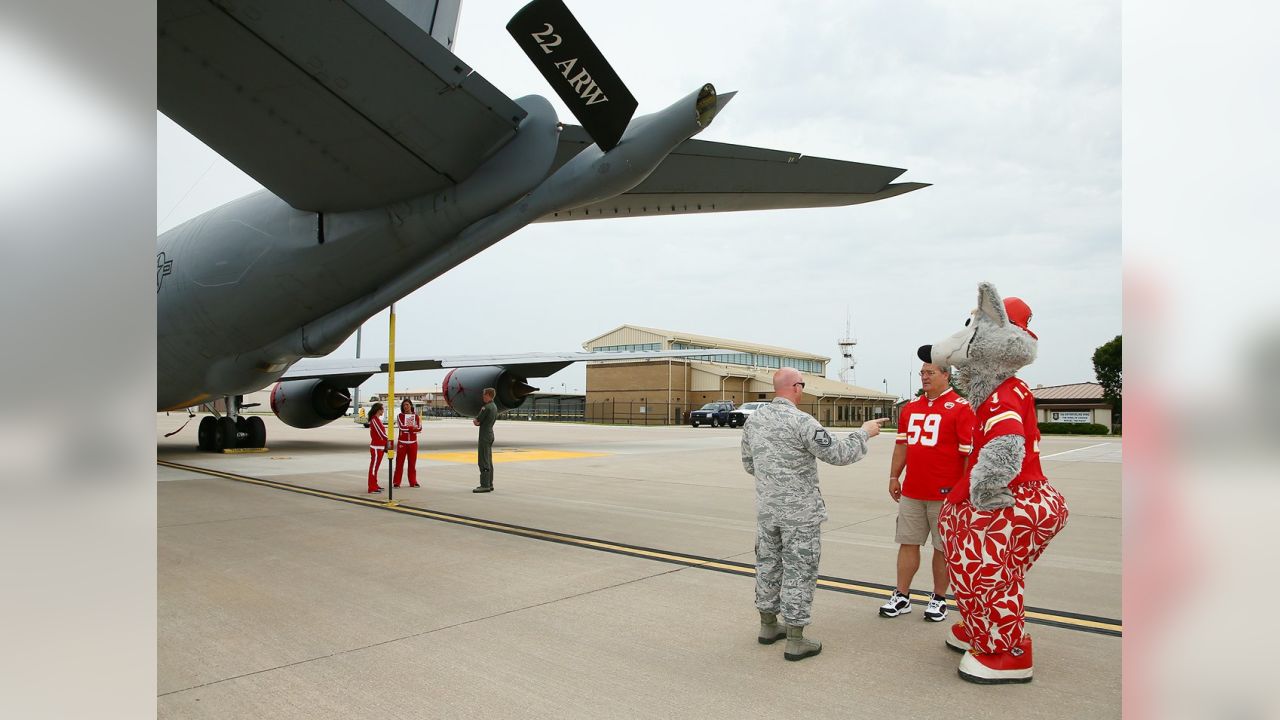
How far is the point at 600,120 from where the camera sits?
5.66 m

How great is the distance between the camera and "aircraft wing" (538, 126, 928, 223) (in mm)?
7887

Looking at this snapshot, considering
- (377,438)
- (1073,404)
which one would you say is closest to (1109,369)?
(1073,404)

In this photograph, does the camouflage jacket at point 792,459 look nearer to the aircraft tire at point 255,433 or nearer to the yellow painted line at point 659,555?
the yellow painted line at point 659,555

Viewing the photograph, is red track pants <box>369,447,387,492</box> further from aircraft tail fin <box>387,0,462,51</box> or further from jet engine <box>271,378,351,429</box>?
jet engine <box>271,378,351,429</box>

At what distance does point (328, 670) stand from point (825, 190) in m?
6.56

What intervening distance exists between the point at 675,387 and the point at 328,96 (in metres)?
50.9

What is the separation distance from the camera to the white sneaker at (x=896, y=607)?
16.9 feet

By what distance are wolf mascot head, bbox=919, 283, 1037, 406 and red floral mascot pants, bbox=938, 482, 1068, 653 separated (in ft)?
1.99

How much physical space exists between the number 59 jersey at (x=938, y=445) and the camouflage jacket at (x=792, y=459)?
0.74 metres

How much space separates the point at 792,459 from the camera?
4441mm

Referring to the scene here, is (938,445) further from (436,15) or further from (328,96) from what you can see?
(436,15)

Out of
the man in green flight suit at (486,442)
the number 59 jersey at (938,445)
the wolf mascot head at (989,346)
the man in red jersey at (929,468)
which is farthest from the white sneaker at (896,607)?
the man in green flight suit at (486,442)
